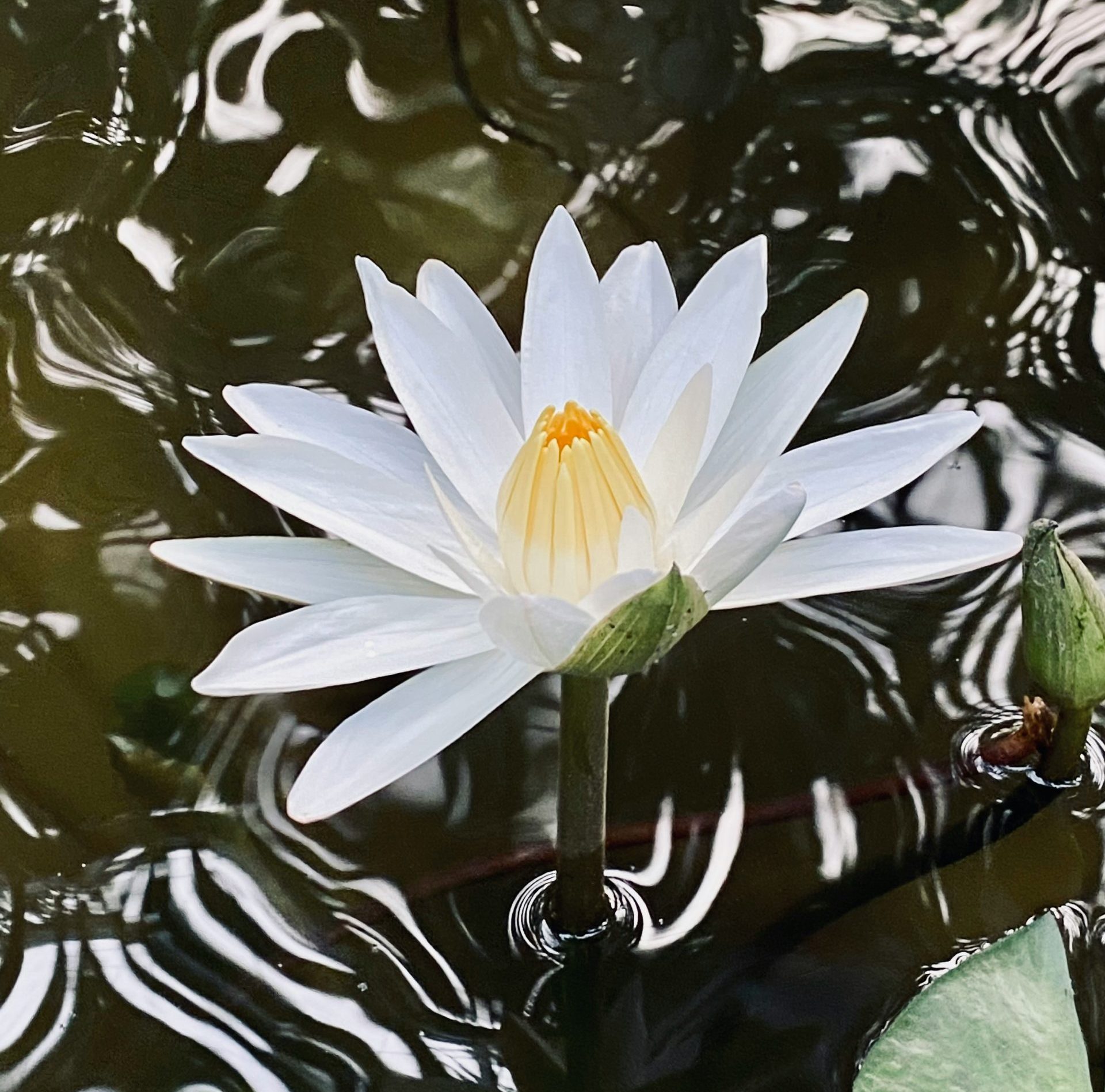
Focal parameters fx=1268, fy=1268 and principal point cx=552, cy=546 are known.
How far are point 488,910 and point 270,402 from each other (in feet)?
1.57

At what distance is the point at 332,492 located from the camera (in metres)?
0.99

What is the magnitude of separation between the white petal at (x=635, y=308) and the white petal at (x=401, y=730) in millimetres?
299

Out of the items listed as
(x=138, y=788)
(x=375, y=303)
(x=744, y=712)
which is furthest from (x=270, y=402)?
(x=744, y=712)

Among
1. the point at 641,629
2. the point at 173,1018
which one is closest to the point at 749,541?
the point at 641,629

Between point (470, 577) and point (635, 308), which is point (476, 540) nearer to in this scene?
point (470, 577)

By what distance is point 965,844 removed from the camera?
1.13m

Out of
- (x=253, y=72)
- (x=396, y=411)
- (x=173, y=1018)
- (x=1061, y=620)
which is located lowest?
(x=173, y=1018)

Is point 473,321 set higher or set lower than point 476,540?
higher

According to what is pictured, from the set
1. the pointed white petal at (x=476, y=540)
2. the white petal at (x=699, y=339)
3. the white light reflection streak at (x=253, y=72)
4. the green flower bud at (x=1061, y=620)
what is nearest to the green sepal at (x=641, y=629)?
the pointed white petal at (x=476, y=540)

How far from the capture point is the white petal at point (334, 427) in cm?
104

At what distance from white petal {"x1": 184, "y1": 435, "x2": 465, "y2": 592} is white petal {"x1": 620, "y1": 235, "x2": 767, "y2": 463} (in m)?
0.19

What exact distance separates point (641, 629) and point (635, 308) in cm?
38

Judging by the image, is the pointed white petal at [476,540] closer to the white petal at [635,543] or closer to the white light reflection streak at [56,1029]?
the white petal at [635,543]

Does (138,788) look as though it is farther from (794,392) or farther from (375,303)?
(794,392)
